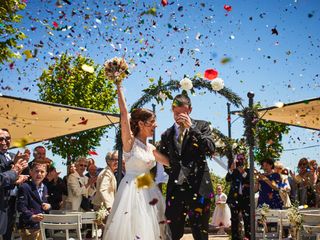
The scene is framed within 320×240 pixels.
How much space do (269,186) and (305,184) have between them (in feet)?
2.80

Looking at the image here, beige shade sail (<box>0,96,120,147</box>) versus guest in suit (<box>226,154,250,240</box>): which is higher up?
beige shade sail (<box>0,96,120,147</box>)

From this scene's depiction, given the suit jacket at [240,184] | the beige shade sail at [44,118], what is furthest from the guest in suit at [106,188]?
the suit jacket at [240,184]

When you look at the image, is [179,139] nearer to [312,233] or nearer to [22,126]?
[312,233]

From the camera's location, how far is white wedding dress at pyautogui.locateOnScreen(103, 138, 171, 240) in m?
3.83

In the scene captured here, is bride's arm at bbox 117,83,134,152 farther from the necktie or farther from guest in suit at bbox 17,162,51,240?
guest in suit at bbox 17,162,51,240

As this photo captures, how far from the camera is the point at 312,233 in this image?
503cm

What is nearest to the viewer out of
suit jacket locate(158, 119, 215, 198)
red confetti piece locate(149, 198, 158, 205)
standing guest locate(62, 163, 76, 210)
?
red confetti piece locate(149, 198, 158, 205)

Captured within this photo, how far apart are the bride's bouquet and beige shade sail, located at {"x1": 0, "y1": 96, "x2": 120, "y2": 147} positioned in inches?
185

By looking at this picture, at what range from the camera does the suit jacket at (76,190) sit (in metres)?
7.63

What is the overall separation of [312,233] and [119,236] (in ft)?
8.30

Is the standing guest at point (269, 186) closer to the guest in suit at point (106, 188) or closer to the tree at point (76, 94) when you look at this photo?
the guest in suit at point (106, 188)

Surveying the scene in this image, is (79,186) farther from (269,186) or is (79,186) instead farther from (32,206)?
(269,186)

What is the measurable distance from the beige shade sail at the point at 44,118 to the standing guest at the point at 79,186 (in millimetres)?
1027

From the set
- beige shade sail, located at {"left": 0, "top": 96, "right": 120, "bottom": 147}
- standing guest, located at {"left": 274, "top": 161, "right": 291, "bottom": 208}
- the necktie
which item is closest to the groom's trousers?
the necktie
